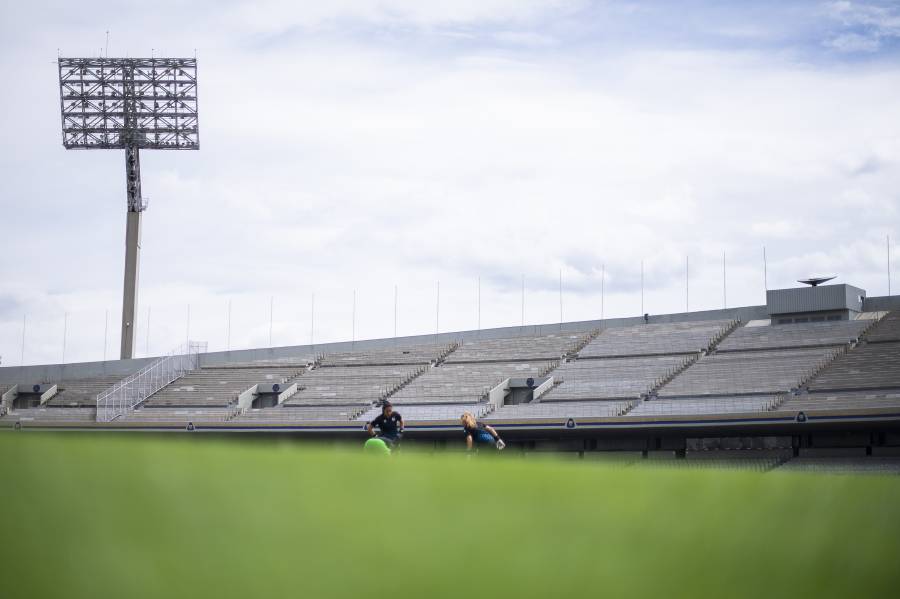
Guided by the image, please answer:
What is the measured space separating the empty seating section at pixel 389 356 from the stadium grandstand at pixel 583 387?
13 centimetres

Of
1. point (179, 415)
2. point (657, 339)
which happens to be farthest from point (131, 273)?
point (657, 339)

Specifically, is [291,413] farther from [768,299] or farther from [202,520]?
[202,520]

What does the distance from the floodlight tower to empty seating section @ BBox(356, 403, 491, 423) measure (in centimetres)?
1705

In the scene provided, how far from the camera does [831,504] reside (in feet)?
14.1

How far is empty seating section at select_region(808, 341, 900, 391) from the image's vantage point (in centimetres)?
3306

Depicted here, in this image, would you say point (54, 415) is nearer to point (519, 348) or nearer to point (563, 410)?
point (519, 348)

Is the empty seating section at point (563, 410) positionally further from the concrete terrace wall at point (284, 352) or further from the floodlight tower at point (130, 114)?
the floodlight tower at point (130, 114)

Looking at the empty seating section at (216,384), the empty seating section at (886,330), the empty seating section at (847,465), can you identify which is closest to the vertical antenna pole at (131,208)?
the empty seating section at (216,384)

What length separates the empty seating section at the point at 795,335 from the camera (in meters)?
38.6

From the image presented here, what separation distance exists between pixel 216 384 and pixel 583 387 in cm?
1848

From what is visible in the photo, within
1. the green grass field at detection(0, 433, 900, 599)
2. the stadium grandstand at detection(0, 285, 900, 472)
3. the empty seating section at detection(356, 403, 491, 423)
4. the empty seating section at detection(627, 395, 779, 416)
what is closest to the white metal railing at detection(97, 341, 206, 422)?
the stadium grandstand at detection(0, 285, 900, 472)

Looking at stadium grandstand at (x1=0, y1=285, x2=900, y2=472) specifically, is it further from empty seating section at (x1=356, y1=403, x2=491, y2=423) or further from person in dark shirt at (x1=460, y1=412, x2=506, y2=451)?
person in dark shirt at (x1=460, y1=412, x2=506, y2=451)

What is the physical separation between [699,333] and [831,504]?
1558 inches

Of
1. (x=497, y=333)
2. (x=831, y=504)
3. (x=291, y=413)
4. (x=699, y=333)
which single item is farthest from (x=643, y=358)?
(x=831, y=504)
